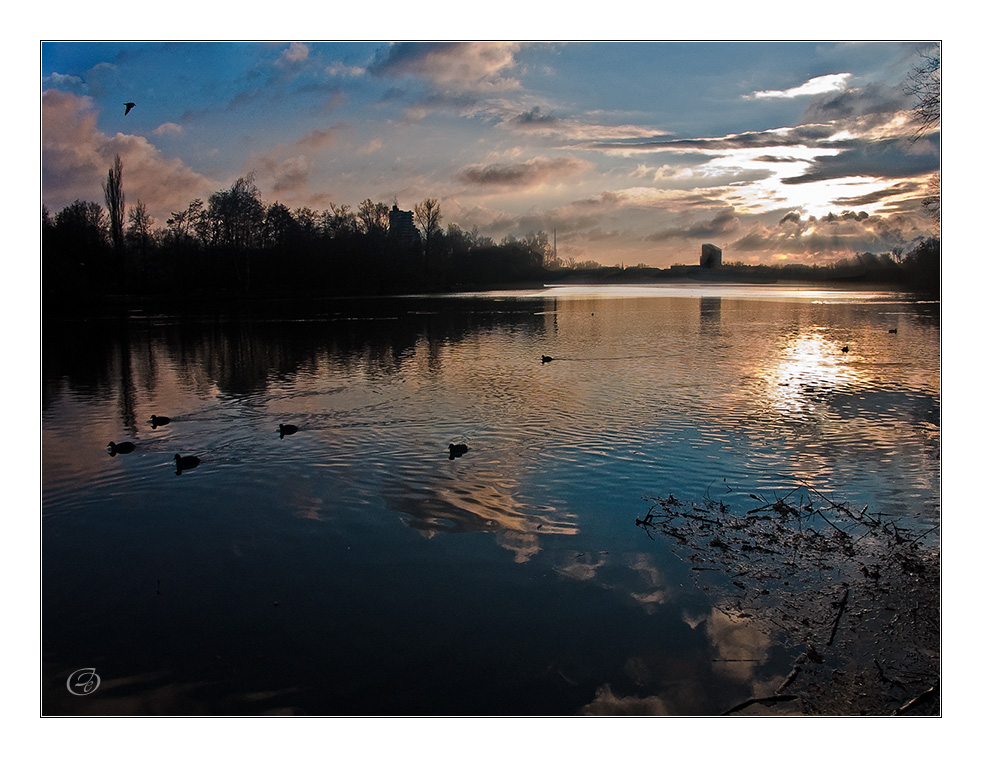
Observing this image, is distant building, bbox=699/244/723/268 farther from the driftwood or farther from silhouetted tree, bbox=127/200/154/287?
silhouetted tree, bbox=127/200/154/287

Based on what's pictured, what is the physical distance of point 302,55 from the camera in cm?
1069

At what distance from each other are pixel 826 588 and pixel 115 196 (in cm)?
1676

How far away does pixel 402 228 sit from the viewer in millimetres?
27219

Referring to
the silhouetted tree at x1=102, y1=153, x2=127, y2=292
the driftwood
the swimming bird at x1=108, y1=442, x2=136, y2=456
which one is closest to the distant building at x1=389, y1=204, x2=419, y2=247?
the silhouetted tree at x1=102, y1=153, x2=127, y2=292

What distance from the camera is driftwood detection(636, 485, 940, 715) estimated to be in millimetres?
4973

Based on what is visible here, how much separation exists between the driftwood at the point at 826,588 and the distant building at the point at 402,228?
19430mm

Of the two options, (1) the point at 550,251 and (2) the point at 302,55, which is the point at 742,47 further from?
(1) the point at 550,251

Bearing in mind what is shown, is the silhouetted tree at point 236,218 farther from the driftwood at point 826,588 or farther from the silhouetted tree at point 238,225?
the driftwood at point 826,588

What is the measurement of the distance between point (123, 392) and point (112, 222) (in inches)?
222

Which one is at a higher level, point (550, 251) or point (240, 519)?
point (550, 251)

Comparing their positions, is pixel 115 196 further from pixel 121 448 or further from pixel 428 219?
pixel 428 219

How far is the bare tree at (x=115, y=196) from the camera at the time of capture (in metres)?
13.1

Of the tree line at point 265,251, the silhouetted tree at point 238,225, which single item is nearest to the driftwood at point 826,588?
the tree line at point 265,251

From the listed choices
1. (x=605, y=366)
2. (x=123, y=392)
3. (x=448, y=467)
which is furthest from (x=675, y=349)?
(x=123, y=392)
